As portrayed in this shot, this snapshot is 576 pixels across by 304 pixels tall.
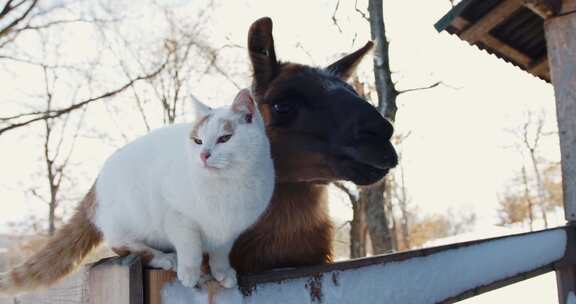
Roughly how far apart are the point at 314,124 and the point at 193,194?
445 millimetres

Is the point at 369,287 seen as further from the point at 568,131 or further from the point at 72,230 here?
the point at 568,131

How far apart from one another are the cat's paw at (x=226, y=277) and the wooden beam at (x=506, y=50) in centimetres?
385

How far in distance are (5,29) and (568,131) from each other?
30.3ft

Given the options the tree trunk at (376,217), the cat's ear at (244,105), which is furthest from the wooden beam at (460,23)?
the tree trunk at (376,217)

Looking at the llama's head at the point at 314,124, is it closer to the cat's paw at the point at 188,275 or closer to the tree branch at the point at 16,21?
the cat's paw at the point at 188,275

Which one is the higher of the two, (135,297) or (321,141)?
(321,141)

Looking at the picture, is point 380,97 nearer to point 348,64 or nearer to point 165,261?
point 348,64

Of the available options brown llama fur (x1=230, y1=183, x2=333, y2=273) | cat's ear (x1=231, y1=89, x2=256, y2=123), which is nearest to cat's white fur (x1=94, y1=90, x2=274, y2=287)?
cat's ear (x1=231, y1=89, x2=256, y2=123)

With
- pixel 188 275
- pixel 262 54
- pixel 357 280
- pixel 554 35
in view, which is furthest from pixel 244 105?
pixel 554 35

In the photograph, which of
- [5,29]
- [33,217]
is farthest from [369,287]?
[33,217]

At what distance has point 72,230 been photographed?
4.38 ft

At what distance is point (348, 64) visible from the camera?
171cm

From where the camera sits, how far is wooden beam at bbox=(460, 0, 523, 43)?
3.85 m

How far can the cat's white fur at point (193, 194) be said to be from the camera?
1036 mm
